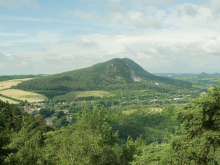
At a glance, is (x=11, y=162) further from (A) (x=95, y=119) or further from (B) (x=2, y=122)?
(A) (x=95, y=119)

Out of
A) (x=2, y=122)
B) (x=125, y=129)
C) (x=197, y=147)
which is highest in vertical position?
(x=2, y=122)

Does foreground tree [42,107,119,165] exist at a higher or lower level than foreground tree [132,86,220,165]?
lower

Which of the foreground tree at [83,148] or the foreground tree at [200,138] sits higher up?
the foreground tree at [200,138]

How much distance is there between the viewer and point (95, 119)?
62.5 ft

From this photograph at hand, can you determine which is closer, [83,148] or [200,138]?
[200,138]

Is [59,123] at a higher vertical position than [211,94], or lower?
lower

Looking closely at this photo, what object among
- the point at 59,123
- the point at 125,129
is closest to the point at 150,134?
the point at 125,129

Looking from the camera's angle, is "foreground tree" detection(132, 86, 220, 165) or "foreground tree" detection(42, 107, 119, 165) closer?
"foreground tree" detection(132, 86, 220, 165)

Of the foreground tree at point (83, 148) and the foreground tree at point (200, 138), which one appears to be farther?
the foreground tree at point (83, 148)

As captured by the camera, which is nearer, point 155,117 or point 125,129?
point 125,129

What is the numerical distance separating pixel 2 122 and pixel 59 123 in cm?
7495

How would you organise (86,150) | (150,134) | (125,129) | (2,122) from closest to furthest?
(2,122) → (86,150) → (150,134) → (125,129)

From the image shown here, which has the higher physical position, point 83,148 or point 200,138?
point 200,138

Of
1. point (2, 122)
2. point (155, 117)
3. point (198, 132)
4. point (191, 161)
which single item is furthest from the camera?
point (155, 117)
